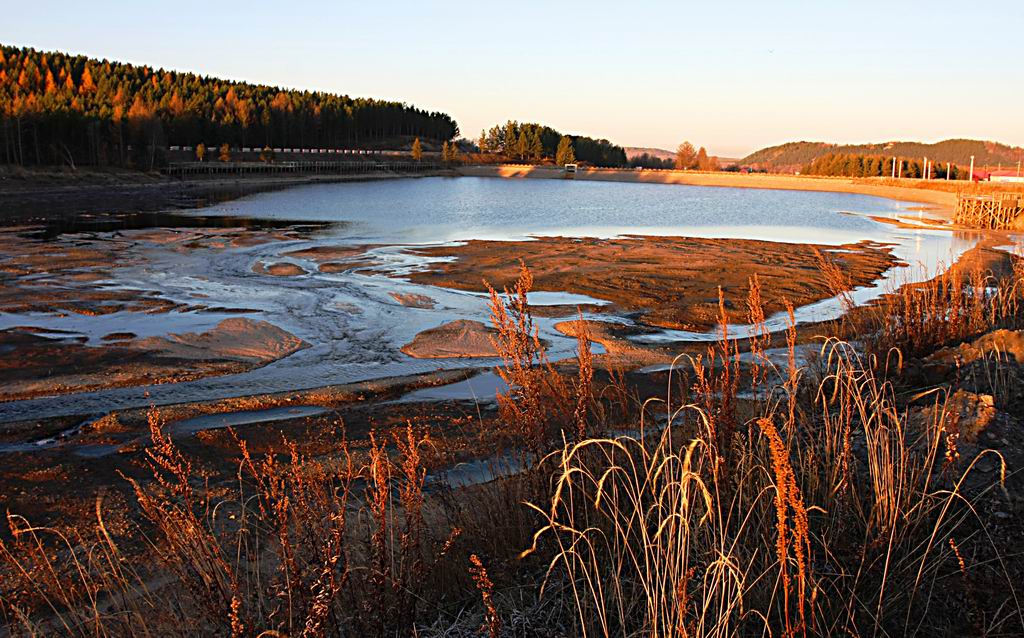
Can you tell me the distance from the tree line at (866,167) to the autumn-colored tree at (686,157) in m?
38.0

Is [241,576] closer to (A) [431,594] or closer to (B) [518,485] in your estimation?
(A) [431,594]

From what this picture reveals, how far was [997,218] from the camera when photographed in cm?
3631

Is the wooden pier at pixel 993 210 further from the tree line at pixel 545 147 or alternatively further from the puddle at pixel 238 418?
the tree line at pixel 545 147

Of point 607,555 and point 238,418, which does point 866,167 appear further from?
point 607,555

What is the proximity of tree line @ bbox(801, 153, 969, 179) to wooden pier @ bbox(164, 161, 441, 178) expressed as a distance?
66.5 meters

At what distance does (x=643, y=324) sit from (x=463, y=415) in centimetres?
631

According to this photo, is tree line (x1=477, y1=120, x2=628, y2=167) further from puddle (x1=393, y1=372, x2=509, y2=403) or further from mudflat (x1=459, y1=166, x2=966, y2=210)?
puddle (x1=393, y1=372, x2=509, y2=403)

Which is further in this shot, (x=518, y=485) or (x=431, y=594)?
(x=518, y=485)

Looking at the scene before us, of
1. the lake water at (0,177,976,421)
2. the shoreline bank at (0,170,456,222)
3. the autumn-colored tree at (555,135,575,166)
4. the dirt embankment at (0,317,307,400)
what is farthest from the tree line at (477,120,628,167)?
the dirt embankment at (0,317,307,400)

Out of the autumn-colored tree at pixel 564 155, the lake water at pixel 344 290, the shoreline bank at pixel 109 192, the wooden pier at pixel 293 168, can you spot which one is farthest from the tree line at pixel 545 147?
the lake water at pixel 344 290

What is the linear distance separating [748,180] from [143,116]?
84.0 m

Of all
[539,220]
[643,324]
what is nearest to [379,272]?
[643,324]

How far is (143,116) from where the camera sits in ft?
255

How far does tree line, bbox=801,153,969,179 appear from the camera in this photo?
10369 centimetres
